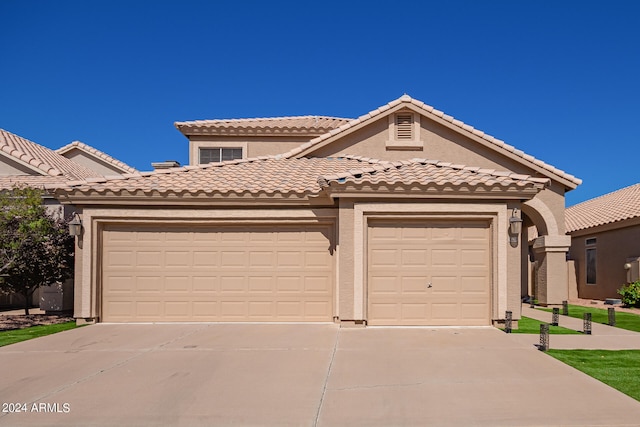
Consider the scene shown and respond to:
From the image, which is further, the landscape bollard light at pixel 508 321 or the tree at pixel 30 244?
the tree at pixel 30 244

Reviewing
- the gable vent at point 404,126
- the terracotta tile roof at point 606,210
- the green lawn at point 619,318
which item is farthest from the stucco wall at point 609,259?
the gable vent at point 404,126

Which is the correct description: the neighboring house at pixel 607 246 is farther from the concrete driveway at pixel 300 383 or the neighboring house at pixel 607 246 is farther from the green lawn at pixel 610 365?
the concrete driveway at pixel 300 383

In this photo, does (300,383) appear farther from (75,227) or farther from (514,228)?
(75,227)

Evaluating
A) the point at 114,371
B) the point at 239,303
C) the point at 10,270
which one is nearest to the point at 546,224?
the point at 239,303

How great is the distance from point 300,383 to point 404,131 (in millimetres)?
10999

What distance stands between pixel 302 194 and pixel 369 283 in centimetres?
253

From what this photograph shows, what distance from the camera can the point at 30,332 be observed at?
10.5m

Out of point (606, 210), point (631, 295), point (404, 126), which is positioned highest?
point (404, 126)

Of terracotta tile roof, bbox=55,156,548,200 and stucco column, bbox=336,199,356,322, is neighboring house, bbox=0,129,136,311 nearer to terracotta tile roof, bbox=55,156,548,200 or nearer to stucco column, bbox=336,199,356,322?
terracotta tile roof, bbox=55,156,548,200

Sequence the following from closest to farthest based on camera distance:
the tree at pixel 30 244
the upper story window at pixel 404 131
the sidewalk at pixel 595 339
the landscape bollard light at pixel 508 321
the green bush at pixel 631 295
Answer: the sidewalk at pixel 595 339, the landscape bollard light at pixel 508 321, the tree at pixel 30 244, the upper story window at pixel 404 131, the green bush at pixel 631 295

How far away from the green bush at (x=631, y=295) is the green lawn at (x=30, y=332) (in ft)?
55.9

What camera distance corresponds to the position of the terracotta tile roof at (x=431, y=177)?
33.8 ft

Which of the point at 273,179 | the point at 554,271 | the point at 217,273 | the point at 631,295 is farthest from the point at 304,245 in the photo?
the point at 631,295

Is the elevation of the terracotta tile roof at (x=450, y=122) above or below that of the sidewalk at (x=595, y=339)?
above
